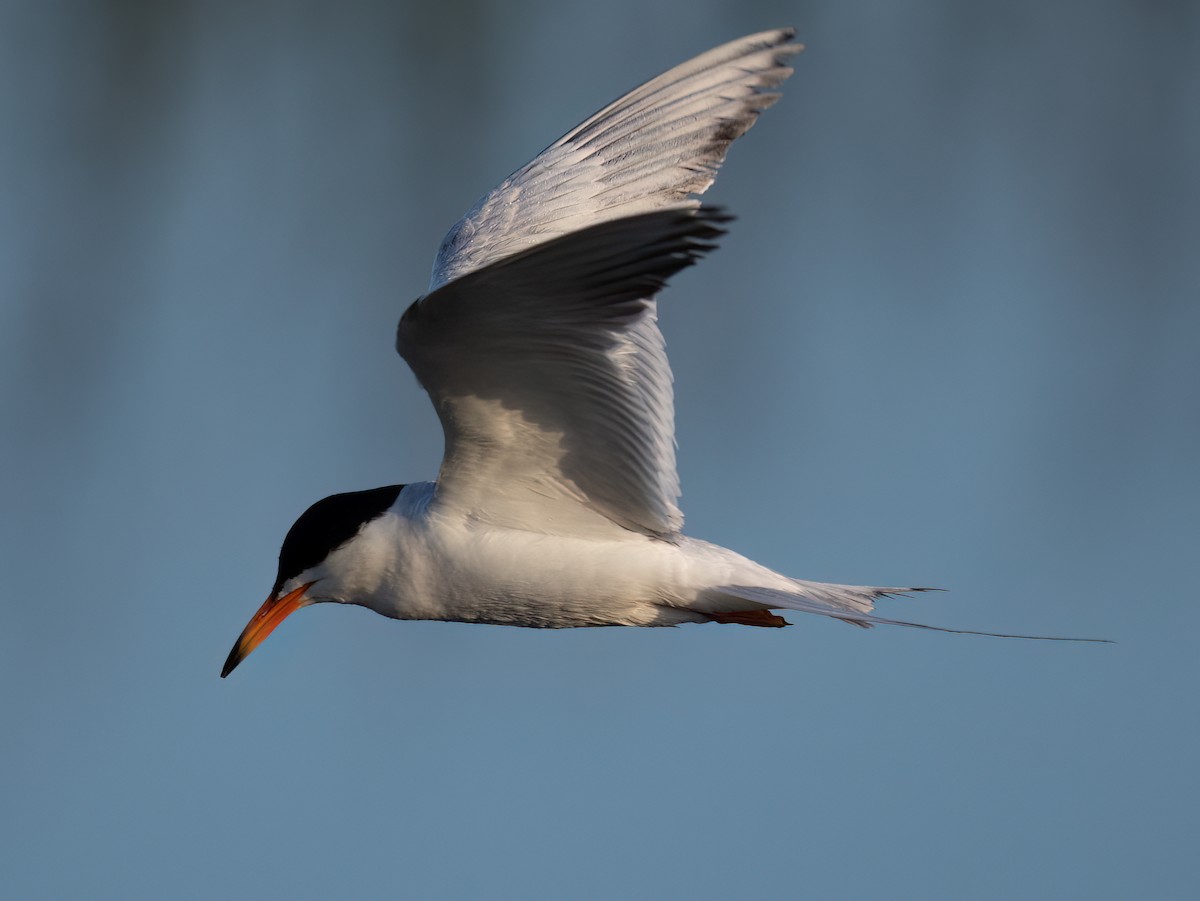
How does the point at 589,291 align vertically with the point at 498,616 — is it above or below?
above

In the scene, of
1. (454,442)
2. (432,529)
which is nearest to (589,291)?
(454,442)

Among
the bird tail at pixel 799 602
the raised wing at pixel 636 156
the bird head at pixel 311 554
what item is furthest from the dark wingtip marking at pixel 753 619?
the raised wing at pixel 636 156

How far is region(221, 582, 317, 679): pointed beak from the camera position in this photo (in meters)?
3.52

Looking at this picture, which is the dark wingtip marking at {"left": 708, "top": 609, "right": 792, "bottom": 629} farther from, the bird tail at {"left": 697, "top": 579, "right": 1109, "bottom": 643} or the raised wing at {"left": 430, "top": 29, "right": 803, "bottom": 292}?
the raised wing at {"left": 430, "top": 29, "right": 803, "bottom": 292}

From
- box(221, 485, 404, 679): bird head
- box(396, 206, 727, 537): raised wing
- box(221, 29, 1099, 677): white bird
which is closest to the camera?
box(396, 206, 727, 537): raised wing

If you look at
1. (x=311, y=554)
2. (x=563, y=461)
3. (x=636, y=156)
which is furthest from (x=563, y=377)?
(x=636, y=156)

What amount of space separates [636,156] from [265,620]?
4.74 feet

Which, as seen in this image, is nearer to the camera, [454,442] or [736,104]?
[454,442]

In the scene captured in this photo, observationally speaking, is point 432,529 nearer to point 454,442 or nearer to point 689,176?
point 454,442

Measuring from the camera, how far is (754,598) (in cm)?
311

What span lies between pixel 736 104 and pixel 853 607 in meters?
1.23

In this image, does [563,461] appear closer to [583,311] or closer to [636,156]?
[583,311]

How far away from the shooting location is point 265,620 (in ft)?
11.6

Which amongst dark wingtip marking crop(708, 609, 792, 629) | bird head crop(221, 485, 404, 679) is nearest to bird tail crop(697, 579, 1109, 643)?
dark wingtip marking crop(708, 609, 792, 629)
